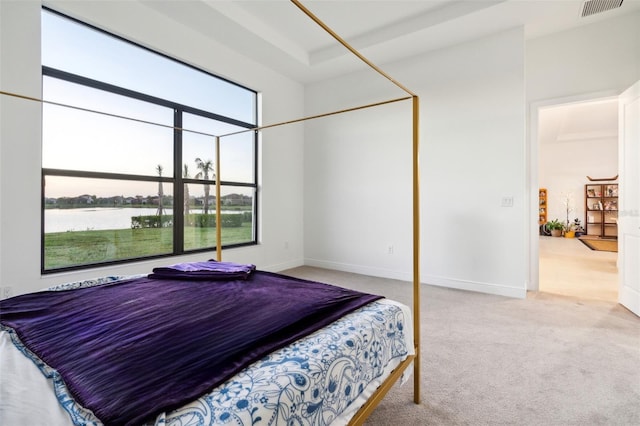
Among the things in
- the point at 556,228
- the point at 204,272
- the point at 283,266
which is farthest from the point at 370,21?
the point at 556,228

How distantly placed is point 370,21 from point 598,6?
220cm

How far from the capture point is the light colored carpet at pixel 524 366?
1548mm

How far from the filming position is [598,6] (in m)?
3.00

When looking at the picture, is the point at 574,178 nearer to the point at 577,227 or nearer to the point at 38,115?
the point at 577,227

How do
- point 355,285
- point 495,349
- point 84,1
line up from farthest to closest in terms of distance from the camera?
1. point 355,285
2. point 84,1
3. point 495,349

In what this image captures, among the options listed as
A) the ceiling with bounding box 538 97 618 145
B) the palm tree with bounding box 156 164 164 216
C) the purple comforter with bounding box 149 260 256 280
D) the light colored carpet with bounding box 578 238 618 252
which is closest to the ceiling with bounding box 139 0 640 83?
the palm tree with bounding box 156 164 164 216

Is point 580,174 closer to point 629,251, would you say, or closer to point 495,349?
point 629,251

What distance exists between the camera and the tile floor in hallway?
11.4 feet

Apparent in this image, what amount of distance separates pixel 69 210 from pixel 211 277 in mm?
1744

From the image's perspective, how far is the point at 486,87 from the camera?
3.51 m

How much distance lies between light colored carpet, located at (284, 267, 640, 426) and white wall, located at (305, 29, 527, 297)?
0.68 metres

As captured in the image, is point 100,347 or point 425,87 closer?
point 100,347

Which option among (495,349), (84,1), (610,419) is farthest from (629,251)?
(84,1)

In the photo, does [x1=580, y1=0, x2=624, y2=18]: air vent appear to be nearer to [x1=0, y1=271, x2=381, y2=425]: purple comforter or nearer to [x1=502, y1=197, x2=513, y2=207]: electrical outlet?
[x1=502, y1=197, x2=513, y2=207]: electrical outlet
